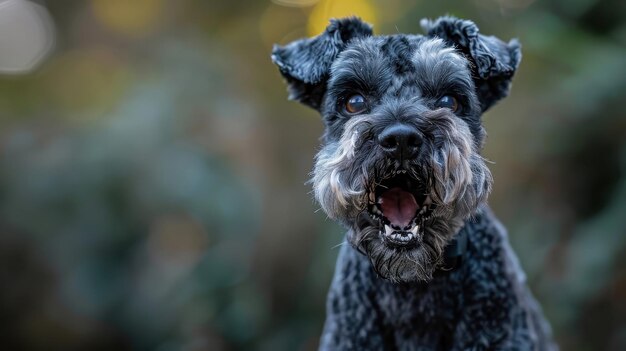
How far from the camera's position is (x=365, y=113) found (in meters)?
3.40

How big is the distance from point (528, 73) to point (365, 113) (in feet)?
12.2

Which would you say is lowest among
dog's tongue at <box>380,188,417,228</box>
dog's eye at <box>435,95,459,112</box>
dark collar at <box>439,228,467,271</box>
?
dark collar at <box>439,228,467,271</box>

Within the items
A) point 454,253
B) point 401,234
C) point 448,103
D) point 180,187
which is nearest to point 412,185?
point 401,234

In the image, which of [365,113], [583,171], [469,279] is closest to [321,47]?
[365,113]

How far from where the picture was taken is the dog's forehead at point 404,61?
337cm

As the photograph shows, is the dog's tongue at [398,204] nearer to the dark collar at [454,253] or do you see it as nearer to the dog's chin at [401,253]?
the dog's chin at [401,253]

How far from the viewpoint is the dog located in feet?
10.4

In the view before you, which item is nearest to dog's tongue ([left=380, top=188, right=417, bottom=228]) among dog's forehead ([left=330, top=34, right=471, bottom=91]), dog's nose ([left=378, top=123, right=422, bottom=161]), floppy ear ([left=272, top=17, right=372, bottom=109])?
dog's nose ([left=378, top=123, right=422, bottom=161])

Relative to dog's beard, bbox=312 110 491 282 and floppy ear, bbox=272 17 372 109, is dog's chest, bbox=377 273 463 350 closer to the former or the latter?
dog's beard, bbox=312 110 491 282

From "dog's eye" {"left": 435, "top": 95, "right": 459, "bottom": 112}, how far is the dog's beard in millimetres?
131

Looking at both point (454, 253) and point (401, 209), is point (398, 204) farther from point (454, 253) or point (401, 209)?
point (454, 253)

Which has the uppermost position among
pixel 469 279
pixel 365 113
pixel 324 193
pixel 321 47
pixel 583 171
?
pixel 583 171

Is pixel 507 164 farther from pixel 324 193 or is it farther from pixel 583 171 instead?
pixel 324 193

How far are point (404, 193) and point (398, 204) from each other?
0.06 meters
